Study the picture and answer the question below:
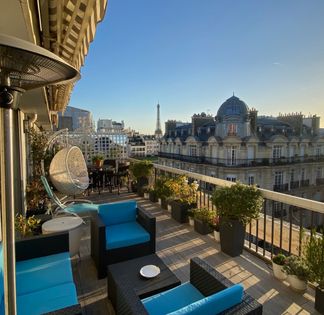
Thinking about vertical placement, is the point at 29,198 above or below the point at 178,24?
below

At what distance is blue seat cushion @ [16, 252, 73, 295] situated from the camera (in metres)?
2.08

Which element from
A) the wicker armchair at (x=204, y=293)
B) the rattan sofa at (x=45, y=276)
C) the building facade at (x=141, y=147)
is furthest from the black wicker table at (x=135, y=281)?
the building facade at (x=141, y=147)

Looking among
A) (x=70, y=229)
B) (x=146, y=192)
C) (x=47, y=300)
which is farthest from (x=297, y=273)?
(x=146, y=192)

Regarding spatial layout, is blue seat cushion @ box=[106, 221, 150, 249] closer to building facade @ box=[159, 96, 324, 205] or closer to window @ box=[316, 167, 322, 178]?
building facade @ box=[159, 96, 324, 205]

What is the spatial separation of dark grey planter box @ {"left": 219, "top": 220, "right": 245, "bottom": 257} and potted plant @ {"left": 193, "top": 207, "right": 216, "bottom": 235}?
1.94ft

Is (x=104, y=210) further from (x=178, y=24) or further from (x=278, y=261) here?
(x=178, y=24)

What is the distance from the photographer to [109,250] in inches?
112

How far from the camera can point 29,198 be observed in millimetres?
4570

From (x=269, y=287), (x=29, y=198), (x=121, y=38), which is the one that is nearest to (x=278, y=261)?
(x=269, y=287)

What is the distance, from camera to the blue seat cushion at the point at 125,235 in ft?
9.51

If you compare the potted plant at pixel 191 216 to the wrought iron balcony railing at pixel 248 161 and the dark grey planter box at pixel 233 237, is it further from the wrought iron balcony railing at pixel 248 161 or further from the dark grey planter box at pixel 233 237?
the wrought iron balcony railing at pixel 248 161

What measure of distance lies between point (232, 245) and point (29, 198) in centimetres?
380

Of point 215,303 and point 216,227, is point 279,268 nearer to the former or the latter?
point 216,227

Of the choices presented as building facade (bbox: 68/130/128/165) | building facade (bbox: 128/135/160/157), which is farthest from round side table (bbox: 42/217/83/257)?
building facade (bbox: 128/135/160/157)
